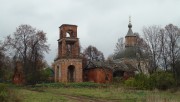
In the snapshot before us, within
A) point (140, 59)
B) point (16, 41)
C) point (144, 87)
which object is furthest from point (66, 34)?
point (144, 87)

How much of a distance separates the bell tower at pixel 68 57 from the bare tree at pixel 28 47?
427 centimetres

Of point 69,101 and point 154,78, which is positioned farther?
point 154,78

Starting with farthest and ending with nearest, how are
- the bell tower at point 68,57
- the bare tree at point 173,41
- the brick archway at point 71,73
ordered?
1. the brick archway at point 71,73
2. the bell tower at point 68,57
3. the bare tree at point 173,41

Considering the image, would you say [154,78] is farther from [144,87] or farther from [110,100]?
[110,100]

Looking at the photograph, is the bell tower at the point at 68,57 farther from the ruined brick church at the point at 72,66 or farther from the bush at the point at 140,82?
the bush at the point at 140,82

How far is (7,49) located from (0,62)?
3961mm

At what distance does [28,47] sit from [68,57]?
6904 millimetres

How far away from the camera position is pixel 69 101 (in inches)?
894

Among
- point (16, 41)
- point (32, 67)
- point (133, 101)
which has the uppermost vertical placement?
point (16, 41)

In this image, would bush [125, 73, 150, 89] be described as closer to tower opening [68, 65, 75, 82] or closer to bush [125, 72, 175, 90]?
bush [125, 72, 175, 90]

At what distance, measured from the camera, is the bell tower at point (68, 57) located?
54312mm

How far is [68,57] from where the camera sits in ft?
179

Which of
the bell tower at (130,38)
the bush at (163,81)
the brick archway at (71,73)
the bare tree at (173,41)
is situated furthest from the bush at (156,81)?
the bell tower at (130,38)

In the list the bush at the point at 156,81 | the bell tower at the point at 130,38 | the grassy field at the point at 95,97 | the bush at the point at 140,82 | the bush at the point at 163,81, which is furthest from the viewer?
the bell tower at the point at 130,38
